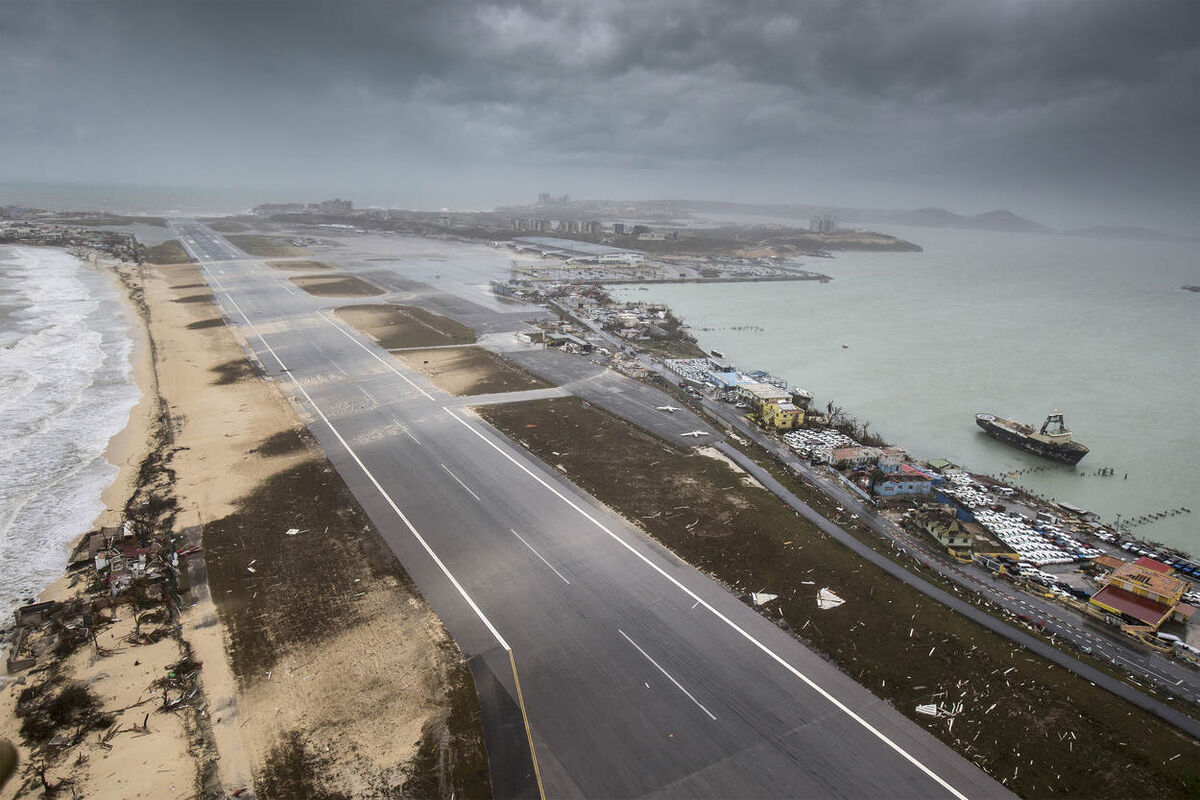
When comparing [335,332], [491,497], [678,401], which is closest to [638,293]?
[335,332]

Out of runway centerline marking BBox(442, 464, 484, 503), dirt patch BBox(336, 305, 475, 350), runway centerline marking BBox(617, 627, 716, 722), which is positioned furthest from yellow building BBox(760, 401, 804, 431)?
dirt patch BBox(336, 305, 475, 350)

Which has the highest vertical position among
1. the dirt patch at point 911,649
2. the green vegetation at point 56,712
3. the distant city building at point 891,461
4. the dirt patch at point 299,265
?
the dirt patch at point 299,265

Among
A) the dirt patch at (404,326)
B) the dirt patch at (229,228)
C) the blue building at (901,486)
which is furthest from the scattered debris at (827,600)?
the dirt patch at (229,228)

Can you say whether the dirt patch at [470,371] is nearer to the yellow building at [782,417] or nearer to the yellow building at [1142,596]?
the yellow building at [782,417]

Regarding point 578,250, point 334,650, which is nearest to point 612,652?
point 334,650

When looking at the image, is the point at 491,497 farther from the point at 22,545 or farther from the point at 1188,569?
the point at 1188,569

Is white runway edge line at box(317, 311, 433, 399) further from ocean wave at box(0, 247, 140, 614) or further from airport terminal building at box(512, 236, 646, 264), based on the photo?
airport terminal building at box(512, 236, 646, 264)
